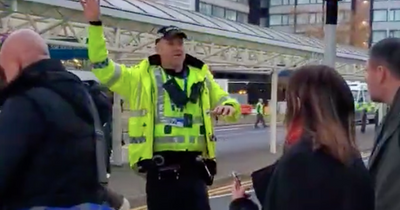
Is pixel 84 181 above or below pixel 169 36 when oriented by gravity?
below

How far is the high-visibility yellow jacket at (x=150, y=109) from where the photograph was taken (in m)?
5.00

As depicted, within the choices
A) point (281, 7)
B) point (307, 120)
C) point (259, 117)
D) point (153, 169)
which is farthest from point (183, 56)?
point (281, 7)

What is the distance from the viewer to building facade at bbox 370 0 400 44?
88.6 m

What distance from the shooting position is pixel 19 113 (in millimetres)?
3637

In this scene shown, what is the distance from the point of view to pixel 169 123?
16.6ft

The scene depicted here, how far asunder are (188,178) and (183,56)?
78 centimetres

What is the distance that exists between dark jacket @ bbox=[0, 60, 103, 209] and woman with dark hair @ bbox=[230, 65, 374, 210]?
0.90m

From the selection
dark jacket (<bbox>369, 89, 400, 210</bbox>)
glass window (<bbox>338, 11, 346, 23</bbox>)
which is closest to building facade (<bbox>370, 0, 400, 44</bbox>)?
glass window (<bbox>338, 11, 346, 23</bbox>)

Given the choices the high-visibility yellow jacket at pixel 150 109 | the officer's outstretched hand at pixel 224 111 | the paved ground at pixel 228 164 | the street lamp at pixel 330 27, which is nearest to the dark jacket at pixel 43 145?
the high-visibility yellow jacket at pixel 150 109

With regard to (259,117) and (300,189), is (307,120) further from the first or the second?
(259,117)

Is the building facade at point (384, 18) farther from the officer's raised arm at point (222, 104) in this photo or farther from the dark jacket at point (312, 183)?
the dark jacket at point (312, 183)

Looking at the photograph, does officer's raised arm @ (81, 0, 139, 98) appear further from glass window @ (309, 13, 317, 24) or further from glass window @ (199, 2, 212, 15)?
glass window @ (309, 13, 317, 24)

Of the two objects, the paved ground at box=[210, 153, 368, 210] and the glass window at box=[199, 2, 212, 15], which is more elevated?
the glass window at box=[199, 2, 212, 15]

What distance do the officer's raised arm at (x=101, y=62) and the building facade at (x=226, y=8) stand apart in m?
65.0
